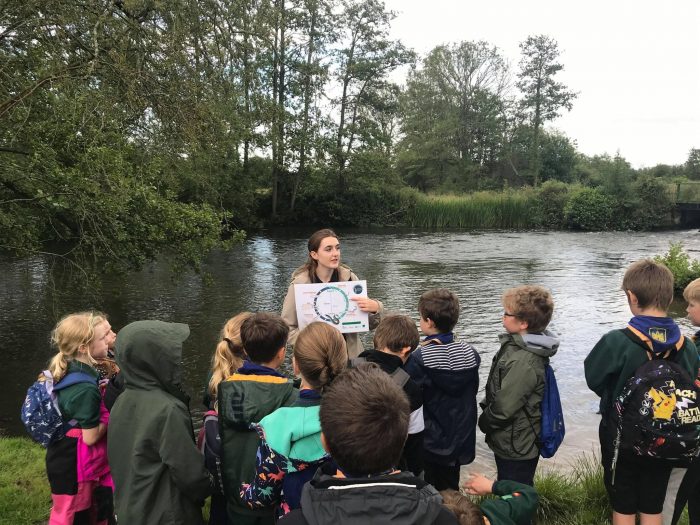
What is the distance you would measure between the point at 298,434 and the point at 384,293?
36.6ft

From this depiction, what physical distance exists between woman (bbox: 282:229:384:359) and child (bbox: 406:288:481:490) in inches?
26.8

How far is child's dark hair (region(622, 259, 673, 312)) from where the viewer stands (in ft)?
9.67

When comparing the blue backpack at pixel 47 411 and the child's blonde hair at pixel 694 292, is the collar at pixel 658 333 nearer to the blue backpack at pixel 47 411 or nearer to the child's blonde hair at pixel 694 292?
the child's blonde hair at pixel 694 292

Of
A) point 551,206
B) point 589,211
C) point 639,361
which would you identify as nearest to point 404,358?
point 639,361

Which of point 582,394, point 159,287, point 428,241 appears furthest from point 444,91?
point 582,394

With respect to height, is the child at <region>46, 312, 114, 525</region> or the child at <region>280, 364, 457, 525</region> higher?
the child at <region>280, 364, 457, 525</region>

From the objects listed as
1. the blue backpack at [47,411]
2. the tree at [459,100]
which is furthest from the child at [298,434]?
the tree at [459,100]

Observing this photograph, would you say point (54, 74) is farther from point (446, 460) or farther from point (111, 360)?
point (446, 460)

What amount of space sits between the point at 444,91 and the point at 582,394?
156 ft

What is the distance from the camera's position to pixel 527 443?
10.5ft

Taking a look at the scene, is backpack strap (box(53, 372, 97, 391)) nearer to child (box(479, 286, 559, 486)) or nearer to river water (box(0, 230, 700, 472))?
child (box(479, 286, 559, 486))

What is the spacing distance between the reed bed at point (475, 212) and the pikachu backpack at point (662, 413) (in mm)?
30697

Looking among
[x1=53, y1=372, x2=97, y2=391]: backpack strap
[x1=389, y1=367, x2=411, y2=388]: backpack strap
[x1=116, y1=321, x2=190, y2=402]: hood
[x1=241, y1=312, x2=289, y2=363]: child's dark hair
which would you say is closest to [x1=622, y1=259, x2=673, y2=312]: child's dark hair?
[x1=389, y1=367, x2=411, y2=388]: backpack strap

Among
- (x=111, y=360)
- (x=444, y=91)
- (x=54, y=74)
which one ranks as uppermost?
(x=444, y=91)
